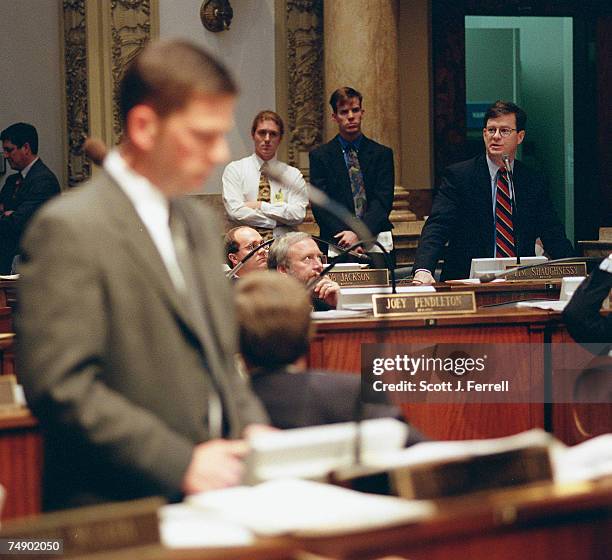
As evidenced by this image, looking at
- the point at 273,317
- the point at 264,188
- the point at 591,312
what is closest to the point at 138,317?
the point at 273,317

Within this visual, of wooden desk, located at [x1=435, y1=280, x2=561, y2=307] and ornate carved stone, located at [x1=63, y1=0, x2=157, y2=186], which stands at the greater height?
ornate carved stone, located at [x1=63, y1=0, x2=157, y2=186]

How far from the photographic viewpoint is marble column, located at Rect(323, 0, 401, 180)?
8.55m

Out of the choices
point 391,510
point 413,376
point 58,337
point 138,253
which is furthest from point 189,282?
point 413,376

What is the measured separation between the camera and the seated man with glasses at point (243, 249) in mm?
5613

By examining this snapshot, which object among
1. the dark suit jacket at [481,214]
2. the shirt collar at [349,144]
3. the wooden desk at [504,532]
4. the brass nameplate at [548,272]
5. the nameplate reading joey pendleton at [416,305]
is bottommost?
the wooden desk at [504,532]

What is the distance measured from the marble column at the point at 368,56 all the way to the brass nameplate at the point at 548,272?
10.0 ft

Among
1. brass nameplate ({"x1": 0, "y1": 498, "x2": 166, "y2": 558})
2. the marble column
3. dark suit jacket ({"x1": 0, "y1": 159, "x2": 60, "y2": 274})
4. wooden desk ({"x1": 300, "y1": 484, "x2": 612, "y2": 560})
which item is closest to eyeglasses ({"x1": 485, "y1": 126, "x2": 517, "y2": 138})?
the marble column

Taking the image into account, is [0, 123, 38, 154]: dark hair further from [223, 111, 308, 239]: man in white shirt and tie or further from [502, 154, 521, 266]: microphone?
[502, 154, 521, 266]: microphone

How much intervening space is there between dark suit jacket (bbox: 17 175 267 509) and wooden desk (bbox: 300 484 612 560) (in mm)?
418

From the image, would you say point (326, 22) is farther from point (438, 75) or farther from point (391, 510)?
point (391, 510)

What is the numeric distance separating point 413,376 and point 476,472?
271cm

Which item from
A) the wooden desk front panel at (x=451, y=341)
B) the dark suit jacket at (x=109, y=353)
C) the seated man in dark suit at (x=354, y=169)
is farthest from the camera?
the seated man in dark suit at (x=354, y=169)

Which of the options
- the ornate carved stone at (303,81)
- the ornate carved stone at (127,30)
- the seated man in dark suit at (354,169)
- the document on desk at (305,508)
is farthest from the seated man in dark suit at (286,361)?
the ornate carved stone at (127,30)

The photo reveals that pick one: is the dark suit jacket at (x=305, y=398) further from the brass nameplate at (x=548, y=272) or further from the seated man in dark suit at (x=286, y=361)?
the brass nameplate at (x=548, y=272)
